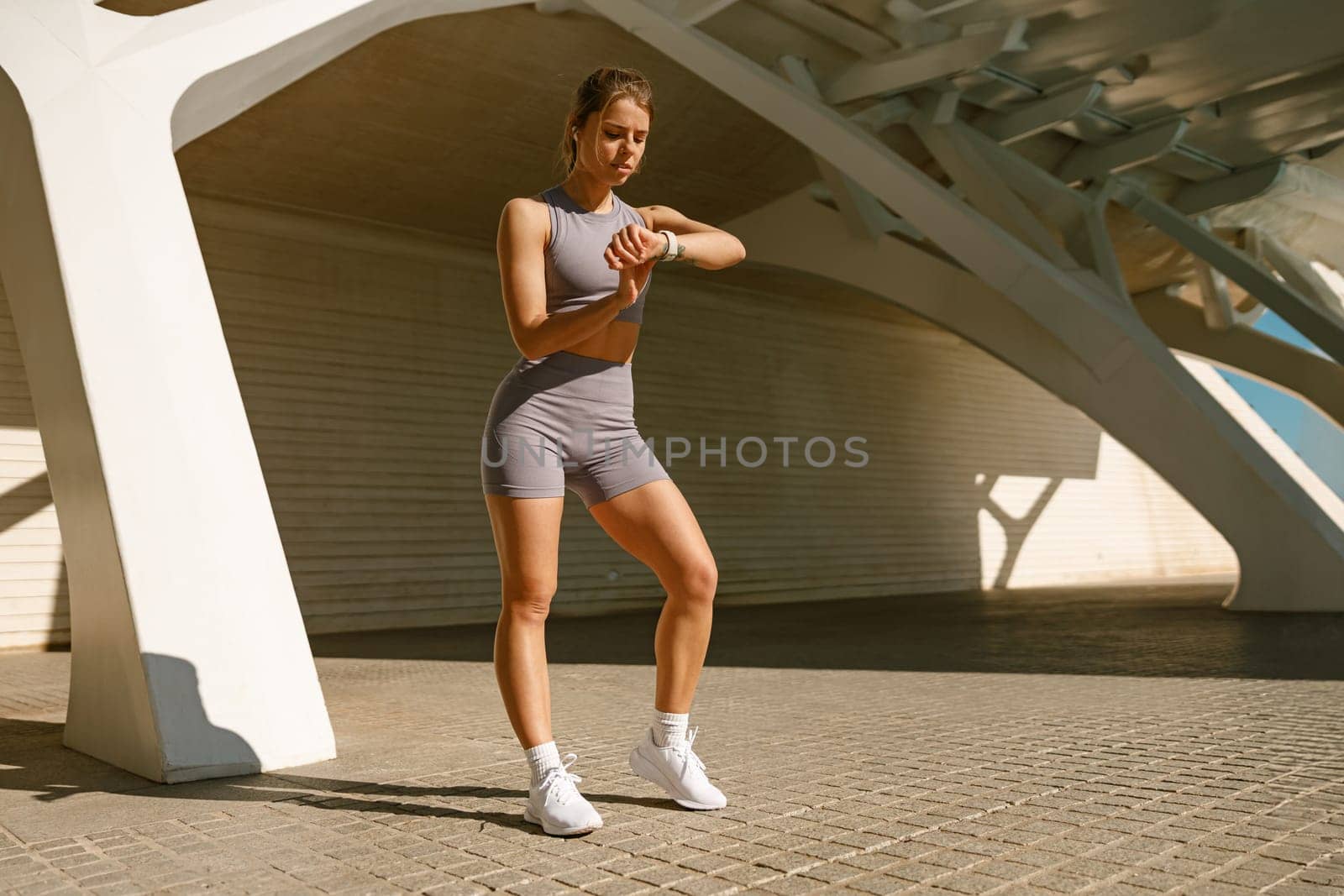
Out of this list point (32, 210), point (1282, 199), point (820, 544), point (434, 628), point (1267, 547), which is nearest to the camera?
point (32, 210)

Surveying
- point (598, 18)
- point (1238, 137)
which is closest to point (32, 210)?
point (598, 18)

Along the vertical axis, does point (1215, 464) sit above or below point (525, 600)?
above

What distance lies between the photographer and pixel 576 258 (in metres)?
2.82

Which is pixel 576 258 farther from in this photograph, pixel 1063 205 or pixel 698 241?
pixel 1063 205

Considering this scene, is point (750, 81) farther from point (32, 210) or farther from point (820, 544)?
point (820, 544)

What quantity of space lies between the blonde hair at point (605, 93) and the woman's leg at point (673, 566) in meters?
0.85

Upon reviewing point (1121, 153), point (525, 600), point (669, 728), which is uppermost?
point (1121, 153)

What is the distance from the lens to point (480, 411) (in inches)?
526

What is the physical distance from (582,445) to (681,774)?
88 cm

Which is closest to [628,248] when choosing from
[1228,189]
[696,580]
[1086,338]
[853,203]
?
[696,580]

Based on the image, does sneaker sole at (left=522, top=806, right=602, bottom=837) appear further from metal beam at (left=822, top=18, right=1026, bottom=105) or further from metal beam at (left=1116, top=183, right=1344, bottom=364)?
metal beam at (left=1116, top=183, right=1344, bottom=364)

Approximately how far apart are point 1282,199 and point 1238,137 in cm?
209

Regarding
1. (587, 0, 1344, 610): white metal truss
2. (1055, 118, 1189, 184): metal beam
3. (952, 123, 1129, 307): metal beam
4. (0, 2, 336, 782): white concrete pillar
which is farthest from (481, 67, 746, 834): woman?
(1055, 118, 1189, 184): metal beam

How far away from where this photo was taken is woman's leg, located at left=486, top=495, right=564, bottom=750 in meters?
2.78
